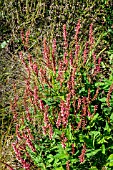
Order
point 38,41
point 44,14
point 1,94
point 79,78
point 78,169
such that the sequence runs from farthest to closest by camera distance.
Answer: point 44,14
point 38,41
point 1,94
point 79,78
point 78,169

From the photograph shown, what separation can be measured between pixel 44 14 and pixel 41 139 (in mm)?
2533

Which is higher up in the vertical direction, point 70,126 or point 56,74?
point 56,74

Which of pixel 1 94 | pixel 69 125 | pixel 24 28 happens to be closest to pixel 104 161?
pixel 69 125

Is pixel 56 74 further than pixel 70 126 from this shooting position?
Yes

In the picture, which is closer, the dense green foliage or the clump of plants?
the clump of plants

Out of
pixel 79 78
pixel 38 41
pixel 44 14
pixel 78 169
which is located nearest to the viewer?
pixel 78 169

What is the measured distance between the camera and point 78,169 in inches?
105

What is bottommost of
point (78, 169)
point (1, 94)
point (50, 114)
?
point (78, 169)

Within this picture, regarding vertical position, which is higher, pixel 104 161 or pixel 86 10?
pixel 86 10

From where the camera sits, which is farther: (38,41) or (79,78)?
(38,41)

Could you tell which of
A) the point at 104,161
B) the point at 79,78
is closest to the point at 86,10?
the point at 79,78

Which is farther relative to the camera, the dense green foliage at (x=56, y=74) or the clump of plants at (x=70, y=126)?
the dense green foliage at (x=56, y=74)

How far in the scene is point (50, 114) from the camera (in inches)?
120

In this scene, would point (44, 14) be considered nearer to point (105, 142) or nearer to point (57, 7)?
point (57, 7)
